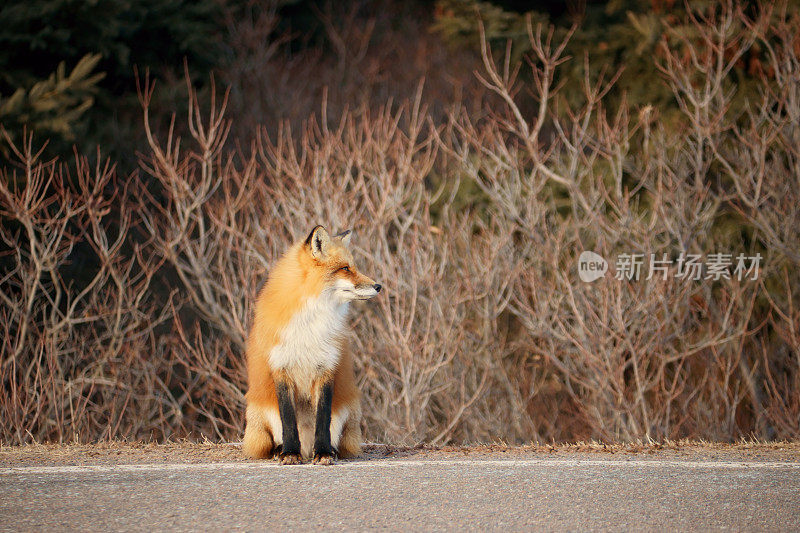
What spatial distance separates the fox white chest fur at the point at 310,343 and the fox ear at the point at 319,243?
279 mm

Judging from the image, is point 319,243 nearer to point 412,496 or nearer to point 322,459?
point 322,459

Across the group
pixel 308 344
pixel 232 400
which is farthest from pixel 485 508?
pixel 232 400

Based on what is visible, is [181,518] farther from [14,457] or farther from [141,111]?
[141,111]

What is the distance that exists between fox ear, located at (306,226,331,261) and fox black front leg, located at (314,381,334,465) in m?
0.92

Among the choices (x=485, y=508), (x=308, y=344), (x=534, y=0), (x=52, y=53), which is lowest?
(x=485, y=508)

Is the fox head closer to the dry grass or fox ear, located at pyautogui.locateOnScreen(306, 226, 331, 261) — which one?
fox ear, located at pyautogui.locateOnScreen(306, 226, 331, 261)

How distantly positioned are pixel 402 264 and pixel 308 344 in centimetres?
752

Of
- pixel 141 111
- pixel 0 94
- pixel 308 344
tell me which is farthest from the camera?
pixel 141 111

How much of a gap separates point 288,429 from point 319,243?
136 centimetres

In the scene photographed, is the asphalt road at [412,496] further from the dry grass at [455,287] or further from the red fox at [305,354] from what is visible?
the dry grass at [455,287]

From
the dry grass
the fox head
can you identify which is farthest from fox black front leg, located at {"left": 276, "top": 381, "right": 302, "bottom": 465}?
the dry grass

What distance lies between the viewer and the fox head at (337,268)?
6.57 meters

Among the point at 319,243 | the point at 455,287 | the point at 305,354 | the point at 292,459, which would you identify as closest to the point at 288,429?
the point at 292,459

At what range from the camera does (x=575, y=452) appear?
7508mm
